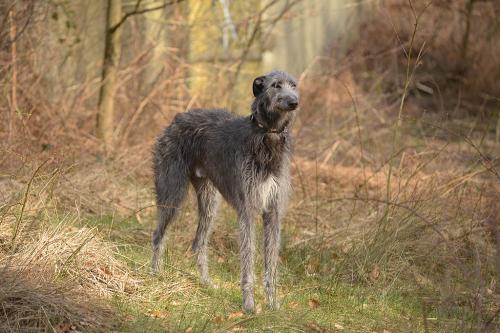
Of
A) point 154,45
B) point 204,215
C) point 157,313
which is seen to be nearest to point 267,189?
point 204,215

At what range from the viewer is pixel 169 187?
269 inches

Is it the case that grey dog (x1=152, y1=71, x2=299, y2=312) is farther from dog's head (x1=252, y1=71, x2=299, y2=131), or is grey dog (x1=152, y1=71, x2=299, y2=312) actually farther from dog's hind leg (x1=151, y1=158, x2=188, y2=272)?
dog's hind leg (x1=151, y1=158, x2=188, y2=272)

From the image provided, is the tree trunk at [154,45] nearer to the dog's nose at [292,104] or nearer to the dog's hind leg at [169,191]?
the dog's hind leg at [169,191]

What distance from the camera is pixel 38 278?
5.17m

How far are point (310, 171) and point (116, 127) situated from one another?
2863 millimetres

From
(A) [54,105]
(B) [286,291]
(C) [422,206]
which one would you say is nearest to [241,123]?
(B) [286,291]

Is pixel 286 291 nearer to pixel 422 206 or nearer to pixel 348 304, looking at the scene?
pixel 348 304

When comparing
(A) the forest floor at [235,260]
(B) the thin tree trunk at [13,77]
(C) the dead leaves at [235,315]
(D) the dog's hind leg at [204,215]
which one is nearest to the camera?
(A) the forest floor at [235,260]

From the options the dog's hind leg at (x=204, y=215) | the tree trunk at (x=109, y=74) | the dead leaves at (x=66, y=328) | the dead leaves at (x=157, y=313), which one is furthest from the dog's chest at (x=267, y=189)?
the tree trunk at (x=109, y=74)

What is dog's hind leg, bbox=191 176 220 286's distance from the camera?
673 centimetres

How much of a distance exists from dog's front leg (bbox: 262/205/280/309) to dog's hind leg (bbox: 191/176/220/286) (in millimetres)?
790

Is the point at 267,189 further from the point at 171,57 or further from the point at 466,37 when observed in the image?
Result: the point at 466,37

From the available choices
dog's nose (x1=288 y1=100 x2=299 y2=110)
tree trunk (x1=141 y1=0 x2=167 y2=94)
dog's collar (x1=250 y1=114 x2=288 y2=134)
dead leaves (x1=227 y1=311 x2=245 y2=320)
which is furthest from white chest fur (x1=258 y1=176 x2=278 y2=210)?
tree trunk (x1=141 y1=0 x2=167 y2=94)

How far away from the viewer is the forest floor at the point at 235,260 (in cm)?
508
